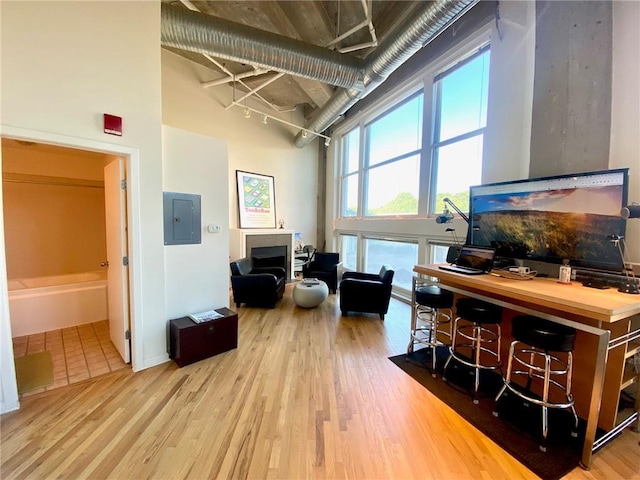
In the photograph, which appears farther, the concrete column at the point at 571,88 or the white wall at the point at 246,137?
the white wall at the point at 246,137

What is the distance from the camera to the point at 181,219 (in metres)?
2.65

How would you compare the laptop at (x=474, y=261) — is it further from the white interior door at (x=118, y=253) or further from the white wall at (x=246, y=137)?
the white wall at (x=246, y=137)

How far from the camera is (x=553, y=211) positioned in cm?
214

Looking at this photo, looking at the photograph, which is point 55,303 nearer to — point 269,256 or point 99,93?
point 99,93

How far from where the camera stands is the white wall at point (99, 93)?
1.74 metres

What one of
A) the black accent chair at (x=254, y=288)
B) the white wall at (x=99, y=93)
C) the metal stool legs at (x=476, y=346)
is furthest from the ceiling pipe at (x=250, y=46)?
the metal stool legs at (x=476, y=346)

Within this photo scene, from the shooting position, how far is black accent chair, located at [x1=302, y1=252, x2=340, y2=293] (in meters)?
5.07

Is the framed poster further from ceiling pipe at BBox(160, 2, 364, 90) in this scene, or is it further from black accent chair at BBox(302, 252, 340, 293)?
ceiling pipe at BBox(160, 2, 364, 90)

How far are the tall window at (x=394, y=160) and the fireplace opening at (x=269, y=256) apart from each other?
221 cm

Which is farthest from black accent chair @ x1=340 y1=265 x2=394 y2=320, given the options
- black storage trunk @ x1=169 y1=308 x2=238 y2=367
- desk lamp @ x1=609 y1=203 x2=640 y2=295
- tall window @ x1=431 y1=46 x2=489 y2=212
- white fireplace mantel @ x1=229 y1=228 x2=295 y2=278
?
white fireplace mantel @ x1=229 y1=228 x2=295 y2=278

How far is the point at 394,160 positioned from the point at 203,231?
3737 mm

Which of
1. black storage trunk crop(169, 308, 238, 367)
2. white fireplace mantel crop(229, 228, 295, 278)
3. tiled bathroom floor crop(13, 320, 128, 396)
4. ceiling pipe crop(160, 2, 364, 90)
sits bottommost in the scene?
tiled bathroom floor crop(13, 320, 128, 396)

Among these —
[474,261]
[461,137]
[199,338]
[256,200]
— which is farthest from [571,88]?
[256,200]

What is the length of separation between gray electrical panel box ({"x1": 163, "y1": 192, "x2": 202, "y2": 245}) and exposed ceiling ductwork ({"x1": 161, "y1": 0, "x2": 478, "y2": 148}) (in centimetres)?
174
